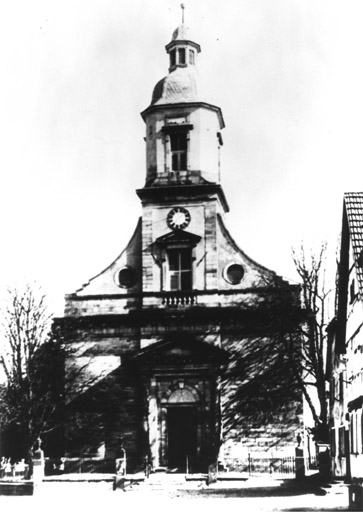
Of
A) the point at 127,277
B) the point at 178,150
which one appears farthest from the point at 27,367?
the point at 178,150

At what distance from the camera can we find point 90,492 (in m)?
25.7

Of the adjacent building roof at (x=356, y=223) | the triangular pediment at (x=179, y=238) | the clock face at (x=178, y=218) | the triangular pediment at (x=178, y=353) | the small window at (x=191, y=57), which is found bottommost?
the triangular pediment at (x=178, y=353)

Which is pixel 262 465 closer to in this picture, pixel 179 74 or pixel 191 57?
pixel 179 74

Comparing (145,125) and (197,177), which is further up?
(145,125)

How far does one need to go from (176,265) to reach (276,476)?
921cm

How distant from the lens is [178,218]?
109 feet

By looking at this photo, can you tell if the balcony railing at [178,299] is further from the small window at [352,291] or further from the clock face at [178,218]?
the small window at [352,291]

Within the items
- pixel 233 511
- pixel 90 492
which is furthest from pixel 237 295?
pixel 233 511

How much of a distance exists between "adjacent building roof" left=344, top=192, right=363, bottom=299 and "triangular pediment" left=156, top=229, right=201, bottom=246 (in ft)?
46.0

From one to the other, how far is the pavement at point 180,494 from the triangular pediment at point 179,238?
935cm

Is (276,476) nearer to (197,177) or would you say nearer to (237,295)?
(237,295)


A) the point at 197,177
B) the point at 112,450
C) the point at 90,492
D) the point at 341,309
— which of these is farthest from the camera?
the point at 197,177

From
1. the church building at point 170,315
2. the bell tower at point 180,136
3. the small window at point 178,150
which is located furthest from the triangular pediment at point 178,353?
the small window at point 178,150

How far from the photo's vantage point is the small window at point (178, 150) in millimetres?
33969
